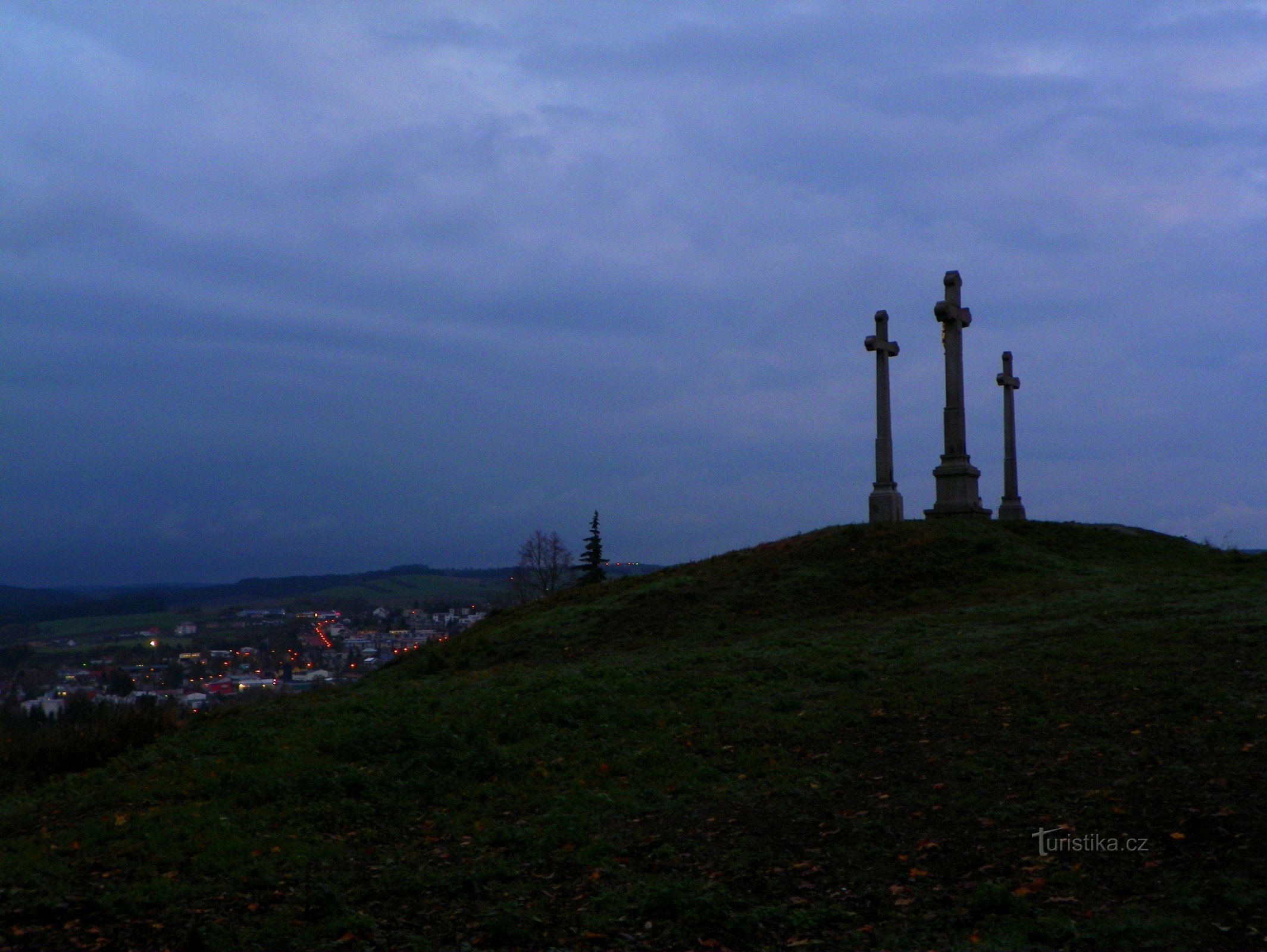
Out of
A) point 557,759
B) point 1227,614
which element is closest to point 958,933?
point 557,759

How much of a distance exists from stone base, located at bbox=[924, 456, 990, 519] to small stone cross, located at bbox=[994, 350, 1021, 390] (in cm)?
525

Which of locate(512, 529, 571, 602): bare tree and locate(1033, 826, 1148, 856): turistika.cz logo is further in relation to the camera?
locate(512, 529, 571, 602): bare tree

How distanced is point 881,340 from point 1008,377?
6353 mm

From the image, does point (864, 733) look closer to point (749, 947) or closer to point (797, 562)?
point (749, 947)

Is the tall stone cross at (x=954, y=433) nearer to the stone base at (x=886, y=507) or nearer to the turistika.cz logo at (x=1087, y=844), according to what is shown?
the stone base at (x=886, y=507)

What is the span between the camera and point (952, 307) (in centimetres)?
2697

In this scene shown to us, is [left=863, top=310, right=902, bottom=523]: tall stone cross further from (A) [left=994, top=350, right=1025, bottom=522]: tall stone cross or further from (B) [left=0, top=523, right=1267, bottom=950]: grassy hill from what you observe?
(B) [left=0, top=523, right=1267, bottom=950]: grassy hill

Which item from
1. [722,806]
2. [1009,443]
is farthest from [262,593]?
[722,806]

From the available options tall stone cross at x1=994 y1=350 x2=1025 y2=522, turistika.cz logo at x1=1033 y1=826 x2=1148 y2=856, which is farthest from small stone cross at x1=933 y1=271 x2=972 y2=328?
turistika.cz logo at x1=1033 y1=826 x2=1148 y2=856

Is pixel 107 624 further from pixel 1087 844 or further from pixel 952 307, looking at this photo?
pixel 1087 844

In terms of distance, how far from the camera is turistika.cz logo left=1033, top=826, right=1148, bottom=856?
23.1 ft

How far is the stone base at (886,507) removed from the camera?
85.1 ft

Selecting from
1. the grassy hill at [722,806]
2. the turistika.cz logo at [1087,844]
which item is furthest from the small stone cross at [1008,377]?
the turistika.cz logo at [1087,844]

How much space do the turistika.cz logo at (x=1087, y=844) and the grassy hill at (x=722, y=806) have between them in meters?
0.05
